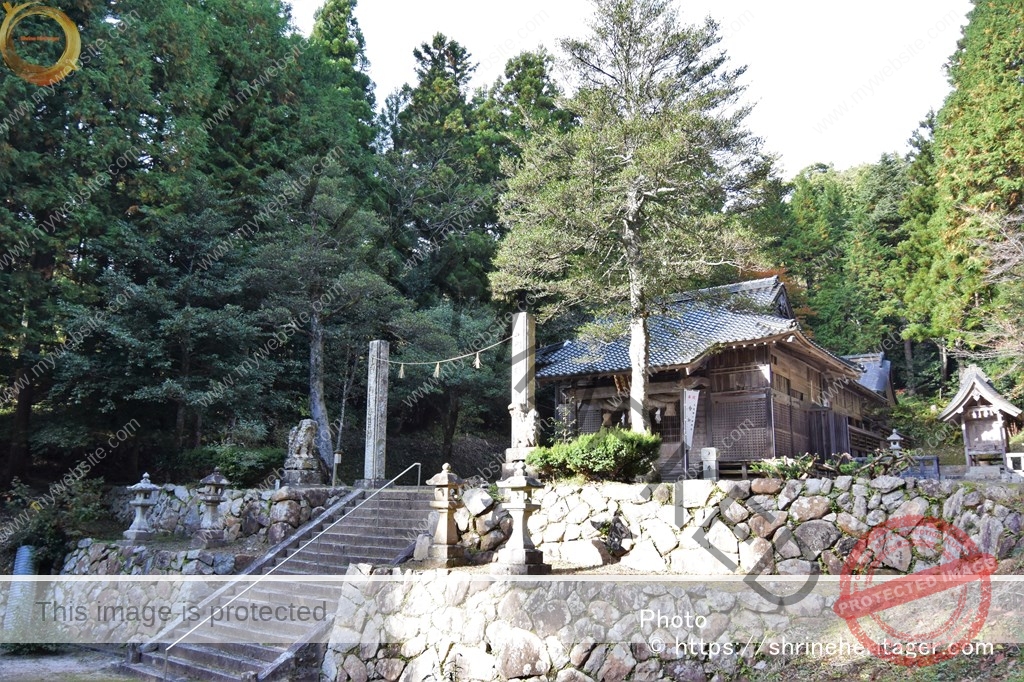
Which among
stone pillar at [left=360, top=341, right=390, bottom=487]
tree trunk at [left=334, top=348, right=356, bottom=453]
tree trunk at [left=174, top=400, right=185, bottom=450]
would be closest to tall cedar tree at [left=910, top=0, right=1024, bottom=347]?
stone pillar at [left=360, top=341, right=390, bottom=487]

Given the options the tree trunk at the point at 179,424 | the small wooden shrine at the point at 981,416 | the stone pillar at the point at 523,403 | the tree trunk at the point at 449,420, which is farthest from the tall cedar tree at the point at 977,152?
the tree trunk at the point at 179,424

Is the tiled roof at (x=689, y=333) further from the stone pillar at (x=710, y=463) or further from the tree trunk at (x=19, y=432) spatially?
the tree trunk at (x=19, y=432)

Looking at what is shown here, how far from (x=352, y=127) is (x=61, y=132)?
34.6ft

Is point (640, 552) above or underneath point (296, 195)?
underneath

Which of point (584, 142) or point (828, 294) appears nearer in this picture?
point (584, 142)

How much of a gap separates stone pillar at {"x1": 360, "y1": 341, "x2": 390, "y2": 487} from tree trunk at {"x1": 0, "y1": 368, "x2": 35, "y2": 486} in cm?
935

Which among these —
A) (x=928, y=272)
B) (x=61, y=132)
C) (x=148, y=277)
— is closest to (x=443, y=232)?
(x=148, y=277)

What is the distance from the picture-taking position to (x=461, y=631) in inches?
317

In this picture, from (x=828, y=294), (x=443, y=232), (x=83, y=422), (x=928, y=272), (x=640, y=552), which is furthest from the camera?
(x=828, y=294)

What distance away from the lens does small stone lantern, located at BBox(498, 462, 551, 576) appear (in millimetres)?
8438

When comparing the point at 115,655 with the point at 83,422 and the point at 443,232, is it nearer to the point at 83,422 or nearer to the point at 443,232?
the point at 83,422

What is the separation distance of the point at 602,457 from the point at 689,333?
302 inches

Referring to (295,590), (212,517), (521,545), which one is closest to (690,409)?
(521,545)

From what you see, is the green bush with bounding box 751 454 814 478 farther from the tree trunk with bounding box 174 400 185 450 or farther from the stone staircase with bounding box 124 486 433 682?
the tree trunk with bounding box 174 400 185 450
